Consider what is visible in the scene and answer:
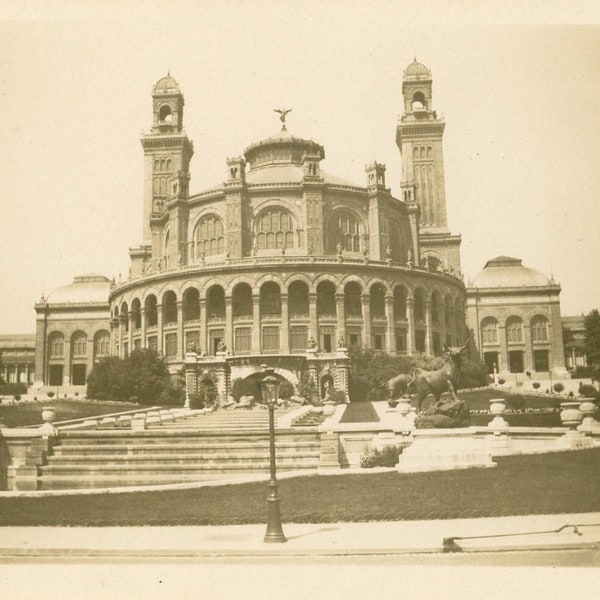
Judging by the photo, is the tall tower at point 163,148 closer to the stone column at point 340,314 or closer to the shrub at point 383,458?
the stone column at point 340,314

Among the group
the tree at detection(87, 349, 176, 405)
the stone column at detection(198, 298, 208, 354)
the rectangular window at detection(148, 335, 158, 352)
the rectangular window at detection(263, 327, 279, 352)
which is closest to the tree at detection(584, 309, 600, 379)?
the rectangular window at detection(263, 327, 279, 352)

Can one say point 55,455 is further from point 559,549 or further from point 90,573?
point 559,549

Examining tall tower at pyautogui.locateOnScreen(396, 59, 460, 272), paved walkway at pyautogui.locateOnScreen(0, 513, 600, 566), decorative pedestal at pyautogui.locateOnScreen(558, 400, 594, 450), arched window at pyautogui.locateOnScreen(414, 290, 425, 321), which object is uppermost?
tall tower at pyautogui.locateOnScreen(396, 59, 460, 272)

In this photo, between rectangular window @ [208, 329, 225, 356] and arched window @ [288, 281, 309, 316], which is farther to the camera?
rectangular window @ [208, 329, 225, 356]

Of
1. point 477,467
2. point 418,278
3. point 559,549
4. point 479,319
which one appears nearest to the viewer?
point 559,549

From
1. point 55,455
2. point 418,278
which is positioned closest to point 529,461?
point 55,455

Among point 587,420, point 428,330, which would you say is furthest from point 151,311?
point 587,420

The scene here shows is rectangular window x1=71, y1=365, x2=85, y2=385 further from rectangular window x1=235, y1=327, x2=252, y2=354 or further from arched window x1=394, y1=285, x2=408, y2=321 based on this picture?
arched window x1=394, y1=285, x2=408, y2=321
